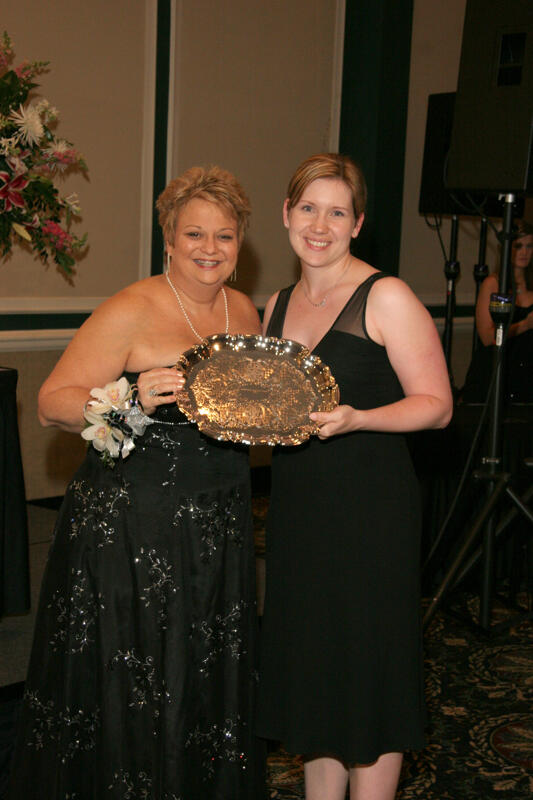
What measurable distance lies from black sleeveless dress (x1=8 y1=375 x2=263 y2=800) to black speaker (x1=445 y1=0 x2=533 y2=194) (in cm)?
176

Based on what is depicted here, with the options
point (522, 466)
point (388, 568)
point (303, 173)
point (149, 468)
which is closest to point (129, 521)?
point (149, 468)

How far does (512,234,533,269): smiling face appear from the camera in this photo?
5012 mm

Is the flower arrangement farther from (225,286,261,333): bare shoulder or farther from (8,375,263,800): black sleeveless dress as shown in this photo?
(8,375,263,800): black sleeveless dress

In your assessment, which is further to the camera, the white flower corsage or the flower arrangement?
the flower arrangement

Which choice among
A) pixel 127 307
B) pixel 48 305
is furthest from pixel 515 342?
pixel 127 307

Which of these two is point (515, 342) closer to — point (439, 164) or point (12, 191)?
point (439, 164)

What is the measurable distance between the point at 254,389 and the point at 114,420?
33 centimetres

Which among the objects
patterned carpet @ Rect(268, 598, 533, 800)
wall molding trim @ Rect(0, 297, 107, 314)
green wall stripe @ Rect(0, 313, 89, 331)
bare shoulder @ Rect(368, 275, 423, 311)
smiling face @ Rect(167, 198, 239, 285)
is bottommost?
patterned carpet @ Rect(268, 598, 533, 800)

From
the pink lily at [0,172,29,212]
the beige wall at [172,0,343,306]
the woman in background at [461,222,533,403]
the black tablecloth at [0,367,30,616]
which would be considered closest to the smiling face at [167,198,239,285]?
the pink lily at [0,172,29,212]

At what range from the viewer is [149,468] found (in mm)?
2201

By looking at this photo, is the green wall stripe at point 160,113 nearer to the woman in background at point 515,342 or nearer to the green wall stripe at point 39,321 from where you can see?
the green wall stripe at point 39,321

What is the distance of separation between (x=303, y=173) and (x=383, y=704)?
1234mm

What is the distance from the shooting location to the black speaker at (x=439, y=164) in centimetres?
542

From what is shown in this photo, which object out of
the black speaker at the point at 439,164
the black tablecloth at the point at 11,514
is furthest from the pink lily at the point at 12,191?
the black speaker at the point at 439,164
